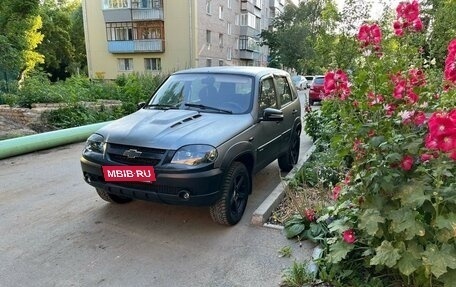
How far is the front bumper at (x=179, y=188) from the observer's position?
3.32 m

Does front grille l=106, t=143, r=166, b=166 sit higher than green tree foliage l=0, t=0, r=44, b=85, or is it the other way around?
green tree foliage l=0, t=0, r=44, b=85

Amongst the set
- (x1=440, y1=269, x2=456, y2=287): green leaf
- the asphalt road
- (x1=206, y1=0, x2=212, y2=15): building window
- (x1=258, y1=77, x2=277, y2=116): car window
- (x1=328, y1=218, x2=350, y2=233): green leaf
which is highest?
(x1=206, y1=0, x2=212, y2=15): building window

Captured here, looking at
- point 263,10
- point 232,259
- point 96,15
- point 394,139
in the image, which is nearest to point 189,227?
point 232,259

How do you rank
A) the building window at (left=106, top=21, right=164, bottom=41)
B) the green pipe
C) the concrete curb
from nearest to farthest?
the concrete curb < the green pipe < the building window at (left=106, top=21, right=164, bottom=41)

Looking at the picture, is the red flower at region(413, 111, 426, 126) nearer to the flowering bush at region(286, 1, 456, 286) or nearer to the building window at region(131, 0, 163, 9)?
the flowering bush at region(286, 1, 456, 286)

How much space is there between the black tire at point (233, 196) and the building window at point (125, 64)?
97.6ft

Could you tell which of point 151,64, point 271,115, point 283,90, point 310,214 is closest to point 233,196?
point 310,214

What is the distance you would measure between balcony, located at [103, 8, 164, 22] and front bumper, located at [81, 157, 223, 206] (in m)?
28.4

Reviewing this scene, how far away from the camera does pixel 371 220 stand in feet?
7.34

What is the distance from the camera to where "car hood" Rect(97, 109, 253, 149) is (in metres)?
3.48

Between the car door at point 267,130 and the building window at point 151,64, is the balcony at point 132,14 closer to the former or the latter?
the building window at point 151,64

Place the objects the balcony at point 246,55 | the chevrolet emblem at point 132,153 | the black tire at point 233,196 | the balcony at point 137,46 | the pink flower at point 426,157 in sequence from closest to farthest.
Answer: the pink flower at point 426,157 < the chevrolet emblem at point 132,153 < the black tire at point 233,196 < the balcony at point 137,46 < the balcony at point 246,55

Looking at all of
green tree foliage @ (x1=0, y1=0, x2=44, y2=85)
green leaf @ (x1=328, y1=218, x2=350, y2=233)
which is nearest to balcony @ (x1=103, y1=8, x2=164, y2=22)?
green tree foliage @ (x1=0, y1=0, x2=44, y2=85)

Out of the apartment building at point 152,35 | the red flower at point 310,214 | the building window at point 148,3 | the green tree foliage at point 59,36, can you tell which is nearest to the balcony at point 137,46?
the apartment building at point 152,35
